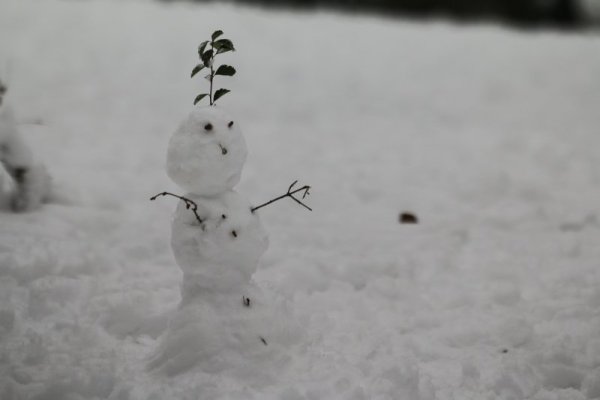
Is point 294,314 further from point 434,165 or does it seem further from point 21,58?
point 21,58

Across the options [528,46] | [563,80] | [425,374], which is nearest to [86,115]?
[425,374]

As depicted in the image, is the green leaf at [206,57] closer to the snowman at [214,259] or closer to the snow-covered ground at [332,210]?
the snowman at [214,259]

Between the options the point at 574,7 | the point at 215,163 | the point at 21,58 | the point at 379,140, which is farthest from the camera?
the point at 574,7

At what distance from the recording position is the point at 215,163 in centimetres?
250

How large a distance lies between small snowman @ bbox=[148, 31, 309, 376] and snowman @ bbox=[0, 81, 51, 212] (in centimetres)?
145

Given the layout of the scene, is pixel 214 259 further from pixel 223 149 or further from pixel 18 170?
pixel 18 170

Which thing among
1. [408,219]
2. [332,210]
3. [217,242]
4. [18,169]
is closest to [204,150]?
[217,242]

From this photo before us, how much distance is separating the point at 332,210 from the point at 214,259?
2.00 metres

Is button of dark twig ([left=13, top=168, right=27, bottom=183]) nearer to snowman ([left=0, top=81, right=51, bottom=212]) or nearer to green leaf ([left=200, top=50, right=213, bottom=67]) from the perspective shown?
snowman ([left=0, top=81, right=51, bottom=212])

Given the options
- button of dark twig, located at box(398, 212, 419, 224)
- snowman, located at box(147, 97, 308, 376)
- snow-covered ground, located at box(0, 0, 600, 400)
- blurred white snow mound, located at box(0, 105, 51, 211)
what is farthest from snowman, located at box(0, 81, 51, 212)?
button of dark twig, located at box(398, 212, 419, 224)

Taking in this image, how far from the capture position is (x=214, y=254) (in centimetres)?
254

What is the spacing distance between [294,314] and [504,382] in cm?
100

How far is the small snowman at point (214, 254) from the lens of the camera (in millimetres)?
2506

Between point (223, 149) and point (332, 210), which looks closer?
point (223, 149)
